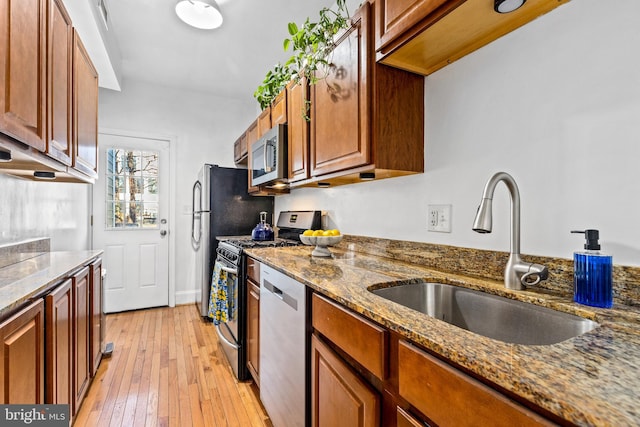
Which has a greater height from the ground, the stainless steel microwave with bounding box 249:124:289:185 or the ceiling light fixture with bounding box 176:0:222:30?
the ceiling light fixture with bounding box 176:0:222:30

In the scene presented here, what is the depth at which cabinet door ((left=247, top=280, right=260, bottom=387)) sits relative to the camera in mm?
1845

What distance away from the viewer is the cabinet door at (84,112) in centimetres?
179

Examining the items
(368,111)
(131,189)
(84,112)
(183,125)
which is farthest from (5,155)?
(183,125)

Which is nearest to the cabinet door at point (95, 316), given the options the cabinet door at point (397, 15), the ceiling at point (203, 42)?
Answer: the ceiling at point (203, 42)

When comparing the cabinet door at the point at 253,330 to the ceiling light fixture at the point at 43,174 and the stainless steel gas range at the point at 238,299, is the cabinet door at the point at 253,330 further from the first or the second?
the ceiling light fixture at the point at 43,174

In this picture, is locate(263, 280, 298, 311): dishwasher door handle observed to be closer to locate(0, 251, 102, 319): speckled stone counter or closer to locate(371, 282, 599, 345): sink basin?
locate(371, 282, 599, 345): sink basin

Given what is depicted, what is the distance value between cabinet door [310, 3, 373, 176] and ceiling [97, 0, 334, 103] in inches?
40.0

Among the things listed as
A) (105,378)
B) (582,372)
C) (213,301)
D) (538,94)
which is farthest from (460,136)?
(105,378)

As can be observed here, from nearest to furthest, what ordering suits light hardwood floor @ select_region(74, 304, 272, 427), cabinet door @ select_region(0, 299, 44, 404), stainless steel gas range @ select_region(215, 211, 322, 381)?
cabinet door @ select_region(0, 299, 44, 404) < light hardwood floor @ select_region(74, 304, 272, 427) < stainless steel gas range @ select_region(215, 211, 322, 381)

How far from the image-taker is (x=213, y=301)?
2324mm

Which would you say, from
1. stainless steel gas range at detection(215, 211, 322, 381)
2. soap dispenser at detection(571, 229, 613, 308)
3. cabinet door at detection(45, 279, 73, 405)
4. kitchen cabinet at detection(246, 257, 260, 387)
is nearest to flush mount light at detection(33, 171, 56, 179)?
cabinet door at detection(45, 279, 73, 405)

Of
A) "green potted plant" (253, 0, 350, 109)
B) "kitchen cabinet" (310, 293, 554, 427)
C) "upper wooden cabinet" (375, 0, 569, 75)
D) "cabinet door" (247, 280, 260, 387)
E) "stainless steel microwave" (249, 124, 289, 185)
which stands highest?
"green potted plant" (253, 0, 350, 109)

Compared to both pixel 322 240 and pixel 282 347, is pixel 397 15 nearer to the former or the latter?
pixel 322 240

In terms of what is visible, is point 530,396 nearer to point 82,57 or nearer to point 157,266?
point 82,57
